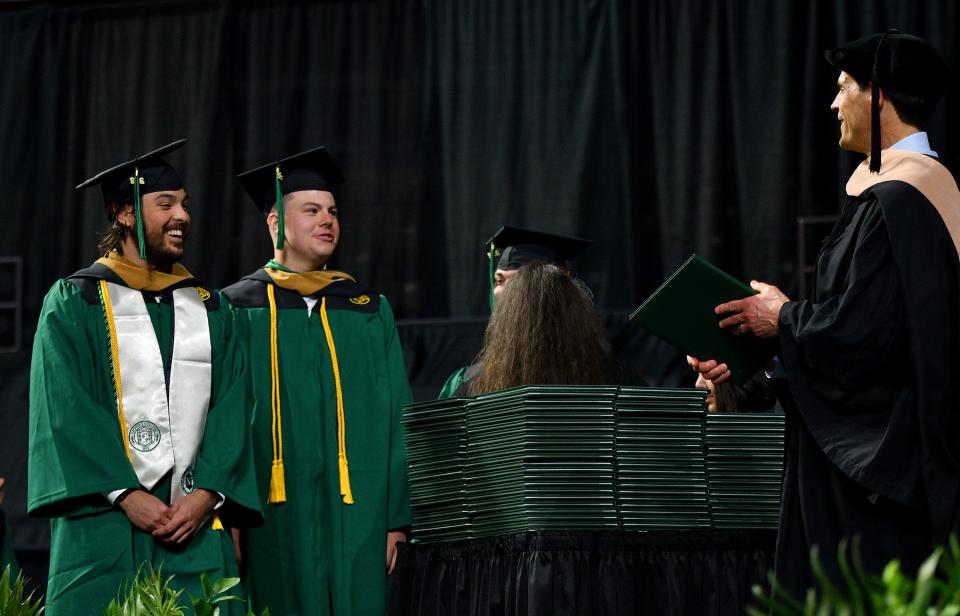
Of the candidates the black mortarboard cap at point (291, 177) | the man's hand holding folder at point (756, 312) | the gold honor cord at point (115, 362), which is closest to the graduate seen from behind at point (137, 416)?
the gold honor cord at point (115, 362)

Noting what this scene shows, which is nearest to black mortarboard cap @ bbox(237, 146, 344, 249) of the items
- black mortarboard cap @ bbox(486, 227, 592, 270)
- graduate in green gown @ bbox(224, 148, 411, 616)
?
graduate in green gown @ bbox(224, 148, 411, 616)

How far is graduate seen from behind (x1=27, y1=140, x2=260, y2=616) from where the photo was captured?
13.8 ft

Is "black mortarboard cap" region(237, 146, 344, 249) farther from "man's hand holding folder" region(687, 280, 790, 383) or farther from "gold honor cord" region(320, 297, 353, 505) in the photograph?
"man's hand holding folder" region(687, 280, 790, 383)

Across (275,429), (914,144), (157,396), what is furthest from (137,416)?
(914,144)

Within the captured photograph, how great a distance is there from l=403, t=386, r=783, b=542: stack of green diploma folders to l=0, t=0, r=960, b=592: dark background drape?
2.93m

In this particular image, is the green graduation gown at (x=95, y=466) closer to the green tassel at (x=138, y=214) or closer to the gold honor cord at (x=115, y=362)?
the gold honor cord at (x=115, y=362)

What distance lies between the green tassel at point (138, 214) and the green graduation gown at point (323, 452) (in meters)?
0.49

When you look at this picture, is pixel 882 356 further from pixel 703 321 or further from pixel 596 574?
pixel 596 574

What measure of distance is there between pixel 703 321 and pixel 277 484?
1.66 meters

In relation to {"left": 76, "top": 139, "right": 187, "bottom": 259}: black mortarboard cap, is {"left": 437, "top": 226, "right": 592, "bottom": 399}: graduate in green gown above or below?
below

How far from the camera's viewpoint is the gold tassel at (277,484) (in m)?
4.75

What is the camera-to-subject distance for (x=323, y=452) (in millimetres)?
4895

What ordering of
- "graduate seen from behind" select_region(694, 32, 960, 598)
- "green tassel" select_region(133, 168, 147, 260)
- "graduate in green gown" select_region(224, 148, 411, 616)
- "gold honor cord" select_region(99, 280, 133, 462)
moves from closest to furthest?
1. "graduate seen from behind" select_region(694, 32, 960, 598)
2. "gold honor cord" select_region(99, 280, 133, 462)
3. "green tassel" select_region(133, 168, 147, 260)
4. "graduate in green gown" select_region(224, 148, 411, 616)

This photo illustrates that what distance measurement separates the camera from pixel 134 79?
7641 millimetres
